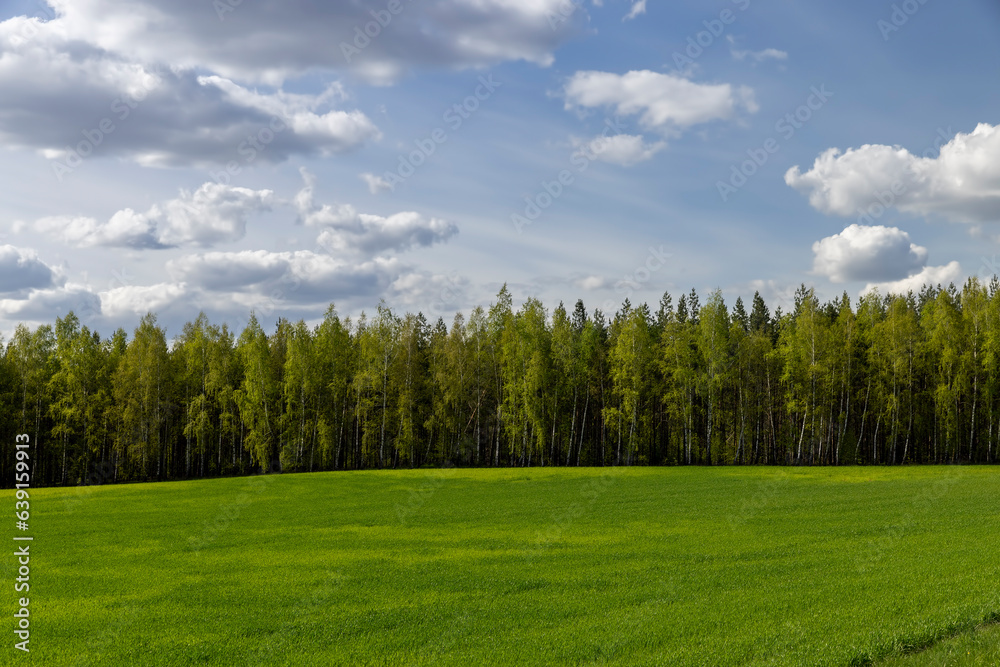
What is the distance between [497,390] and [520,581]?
58.4m

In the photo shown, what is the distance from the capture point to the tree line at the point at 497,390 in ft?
237

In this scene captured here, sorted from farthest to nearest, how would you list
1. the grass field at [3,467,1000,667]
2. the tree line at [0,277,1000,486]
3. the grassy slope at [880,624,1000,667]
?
the tree line at [0,277,1000,486] → the grass field at [3,467,1000,667] → the grassy slope at [880,624,1000,667]

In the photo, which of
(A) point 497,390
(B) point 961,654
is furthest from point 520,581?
(A) point 497,390

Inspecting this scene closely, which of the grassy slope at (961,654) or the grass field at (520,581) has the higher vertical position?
the grassy slope at (961,654)

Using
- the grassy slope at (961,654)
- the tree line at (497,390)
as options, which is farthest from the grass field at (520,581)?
the tree line at (497,390)

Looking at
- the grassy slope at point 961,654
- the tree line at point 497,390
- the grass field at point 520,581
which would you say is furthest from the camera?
the tree line at point 497,390

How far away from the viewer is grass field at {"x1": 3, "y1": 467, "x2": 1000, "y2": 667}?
14258 millimetres

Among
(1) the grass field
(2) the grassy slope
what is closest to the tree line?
(1) the grass field

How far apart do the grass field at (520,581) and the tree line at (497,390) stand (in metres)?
34.4

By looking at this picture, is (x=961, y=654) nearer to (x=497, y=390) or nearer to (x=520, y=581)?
(x=520, y=581)

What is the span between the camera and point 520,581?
66.1 feet

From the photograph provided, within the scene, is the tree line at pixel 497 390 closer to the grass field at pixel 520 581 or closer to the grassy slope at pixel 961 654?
the grass field at pixel 520 581

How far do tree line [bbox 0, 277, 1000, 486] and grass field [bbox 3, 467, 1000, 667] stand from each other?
34.4 metres

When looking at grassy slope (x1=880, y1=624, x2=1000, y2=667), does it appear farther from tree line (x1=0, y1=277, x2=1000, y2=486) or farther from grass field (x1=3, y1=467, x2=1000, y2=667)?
tree line (x1=0, y1=277, x2=1000, y2=486)
